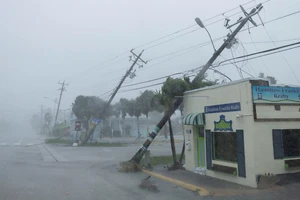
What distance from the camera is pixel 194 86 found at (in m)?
16.0

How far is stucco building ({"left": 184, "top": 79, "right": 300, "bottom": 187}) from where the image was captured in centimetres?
1116

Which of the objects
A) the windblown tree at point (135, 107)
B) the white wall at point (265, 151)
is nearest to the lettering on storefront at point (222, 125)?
the white wall at point (265, 151)

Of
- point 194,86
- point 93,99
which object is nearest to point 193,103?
point 194,86

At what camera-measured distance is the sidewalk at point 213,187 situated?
400 inches

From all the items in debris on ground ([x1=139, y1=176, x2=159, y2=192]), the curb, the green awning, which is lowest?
debris on ground ([x1=139, y1=176, x2=159, y2=192])

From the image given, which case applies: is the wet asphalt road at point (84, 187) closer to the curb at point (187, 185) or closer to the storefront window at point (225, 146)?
the curb at point (187, 185)

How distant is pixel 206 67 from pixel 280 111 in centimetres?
550

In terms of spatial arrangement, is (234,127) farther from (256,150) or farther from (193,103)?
(193,103)

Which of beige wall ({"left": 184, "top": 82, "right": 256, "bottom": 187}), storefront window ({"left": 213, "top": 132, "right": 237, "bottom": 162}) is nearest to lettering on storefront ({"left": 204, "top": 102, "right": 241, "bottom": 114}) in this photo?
beige wall ({"left": 184, "top": 82, "right": 256, "bottom": 187})

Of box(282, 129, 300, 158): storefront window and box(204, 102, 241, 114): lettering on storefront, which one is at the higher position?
box(204, 102, 241, 114): lettering on storefront

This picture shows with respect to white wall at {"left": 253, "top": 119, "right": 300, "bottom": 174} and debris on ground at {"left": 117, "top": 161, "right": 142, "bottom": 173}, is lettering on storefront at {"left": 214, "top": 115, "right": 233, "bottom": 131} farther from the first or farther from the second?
debris on ground at {"left": 117, "top": 161, "right": 142, "bottom": 173}

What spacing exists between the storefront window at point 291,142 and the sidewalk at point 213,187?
4.44 feet

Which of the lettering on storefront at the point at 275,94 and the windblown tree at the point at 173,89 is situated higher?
the windblown tree at the point at 173,89

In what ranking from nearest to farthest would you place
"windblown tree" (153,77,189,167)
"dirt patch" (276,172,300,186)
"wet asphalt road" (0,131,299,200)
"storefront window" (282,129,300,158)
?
"wet asphalt road" (0,131,299,200)
"dirt patch" (276,172,300,186)
"storefront window" (282,129,300,158)
"windblown tree" (153,77,189,167)
